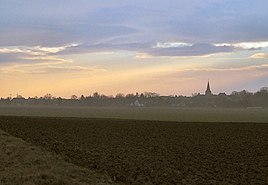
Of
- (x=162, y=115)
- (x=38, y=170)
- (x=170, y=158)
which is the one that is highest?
(x=162, y=115)

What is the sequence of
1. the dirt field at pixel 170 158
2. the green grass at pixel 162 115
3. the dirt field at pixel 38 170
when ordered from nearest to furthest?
the dirt field at pixel 38 170, the dirt field at pixel 170 158, the green grass at pixel 162 115

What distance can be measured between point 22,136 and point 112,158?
11.8 m

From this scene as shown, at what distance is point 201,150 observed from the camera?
30.9 m

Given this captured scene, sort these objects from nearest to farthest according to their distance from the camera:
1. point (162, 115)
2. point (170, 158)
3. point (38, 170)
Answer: point (38, 170)
point (170, 158)
point (162, 115)

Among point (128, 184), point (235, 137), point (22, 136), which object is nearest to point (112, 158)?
point (128, 184)

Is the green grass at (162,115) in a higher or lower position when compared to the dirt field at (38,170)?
higher

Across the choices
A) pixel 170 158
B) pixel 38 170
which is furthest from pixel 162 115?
pixel 38 170

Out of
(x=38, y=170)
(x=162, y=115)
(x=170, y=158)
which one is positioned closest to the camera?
(x=38, y=170)

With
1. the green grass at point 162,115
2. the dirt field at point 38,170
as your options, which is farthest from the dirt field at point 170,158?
the green grass at point 162,115

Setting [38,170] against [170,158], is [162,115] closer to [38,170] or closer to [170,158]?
[170,158]

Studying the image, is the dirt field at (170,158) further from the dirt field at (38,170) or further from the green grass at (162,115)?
the green grass at (162,115)

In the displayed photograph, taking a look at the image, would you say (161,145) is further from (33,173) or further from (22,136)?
(33,173)

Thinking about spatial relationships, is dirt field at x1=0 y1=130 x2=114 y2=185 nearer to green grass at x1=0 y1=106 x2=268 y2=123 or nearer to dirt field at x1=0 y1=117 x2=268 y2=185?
dirt field at x1=0 y1=117 x2=268 y2=185

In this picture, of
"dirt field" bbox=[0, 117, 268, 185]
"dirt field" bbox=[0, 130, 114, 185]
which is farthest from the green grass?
"dirt field" bbox=[0, 130, 114, 185]
